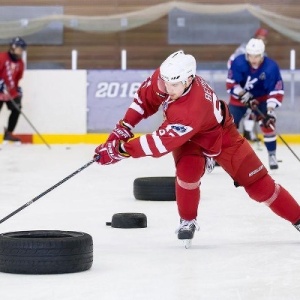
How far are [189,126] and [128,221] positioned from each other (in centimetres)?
114

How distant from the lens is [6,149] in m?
12.6

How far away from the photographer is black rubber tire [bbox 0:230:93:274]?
441 centimetres

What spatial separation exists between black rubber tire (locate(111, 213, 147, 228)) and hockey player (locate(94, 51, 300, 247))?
0.59m

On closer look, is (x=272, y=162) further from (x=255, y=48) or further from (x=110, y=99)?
(x=110, y=99)

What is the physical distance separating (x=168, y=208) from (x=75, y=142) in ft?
21.5

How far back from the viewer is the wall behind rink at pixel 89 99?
1333 centimetres

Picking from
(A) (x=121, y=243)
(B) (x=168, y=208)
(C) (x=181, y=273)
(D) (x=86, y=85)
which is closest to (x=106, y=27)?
(D) (x=86, y=85)

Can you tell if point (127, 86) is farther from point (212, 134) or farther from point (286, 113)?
point (212, 134)

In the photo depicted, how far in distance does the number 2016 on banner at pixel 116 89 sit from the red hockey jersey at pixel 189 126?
8.04 meters

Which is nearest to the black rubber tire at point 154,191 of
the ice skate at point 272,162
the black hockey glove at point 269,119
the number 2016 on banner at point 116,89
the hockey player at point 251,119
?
the black hockey glove at point 269,119

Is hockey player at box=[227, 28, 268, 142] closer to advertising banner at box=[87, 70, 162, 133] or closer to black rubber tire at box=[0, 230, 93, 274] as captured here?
advertising banner at box=[87, 70, 162, 133]

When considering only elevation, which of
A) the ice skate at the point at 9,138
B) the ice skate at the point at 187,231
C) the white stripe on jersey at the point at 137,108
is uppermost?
the white stripe on jersey at the point at 137,108

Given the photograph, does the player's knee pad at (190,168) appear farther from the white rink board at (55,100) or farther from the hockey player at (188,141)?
the white rink board at (55,100)

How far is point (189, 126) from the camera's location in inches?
193
